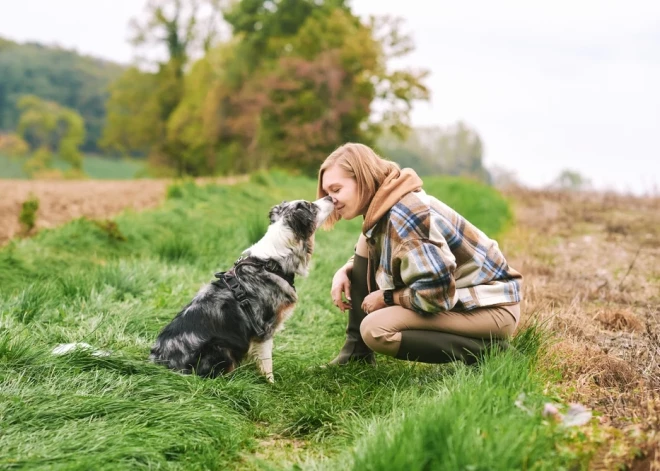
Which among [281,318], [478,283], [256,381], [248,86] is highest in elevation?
[248,86]

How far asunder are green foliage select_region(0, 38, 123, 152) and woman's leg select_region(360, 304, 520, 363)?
45.1 metres

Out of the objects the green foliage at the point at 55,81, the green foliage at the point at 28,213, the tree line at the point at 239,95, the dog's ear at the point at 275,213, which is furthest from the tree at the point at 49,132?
the dog's ear at the point at 275,213

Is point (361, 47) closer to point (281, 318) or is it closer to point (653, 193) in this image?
point (653, 193)

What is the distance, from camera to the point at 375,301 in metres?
3.63

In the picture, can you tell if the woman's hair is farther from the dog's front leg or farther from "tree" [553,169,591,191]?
"tree" [553,169,591,191]

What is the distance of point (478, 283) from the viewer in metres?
3.46

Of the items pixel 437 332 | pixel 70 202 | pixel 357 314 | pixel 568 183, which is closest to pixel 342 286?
pixel 357 314

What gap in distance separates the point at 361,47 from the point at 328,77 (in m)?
1.77

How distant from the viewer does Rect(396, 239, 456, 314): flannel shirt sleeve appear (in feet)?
10.3

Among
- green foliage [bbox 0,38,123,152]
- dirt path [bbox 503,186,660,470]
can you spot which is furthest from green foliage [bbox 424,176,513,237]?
green foliage [bbox 0,38,123,152]

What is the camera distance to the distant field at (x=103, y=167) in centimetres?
3603

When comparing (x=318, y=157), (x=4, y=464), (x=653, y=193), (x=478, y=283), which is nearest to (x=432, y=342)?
(x=478, y=283)

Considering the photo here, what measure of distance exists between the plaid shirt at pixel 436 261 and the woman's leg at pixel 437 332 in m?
0.06

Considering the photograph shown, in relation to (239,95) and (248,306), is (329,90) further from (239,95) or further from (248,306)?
(248,306)
